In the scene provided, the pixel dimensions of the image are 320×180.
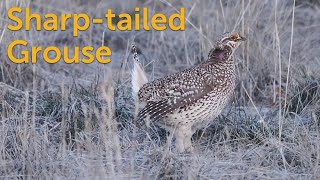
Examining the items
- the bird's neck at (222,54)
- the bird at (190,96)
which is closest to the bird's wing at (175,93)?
the bird at (190,96)

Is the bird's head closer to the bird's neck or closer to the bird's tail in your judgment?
the bird's neck

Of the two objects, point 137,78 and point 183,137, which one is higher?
point 137,78

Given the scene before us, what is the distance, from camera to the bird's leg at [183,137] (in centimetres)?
510

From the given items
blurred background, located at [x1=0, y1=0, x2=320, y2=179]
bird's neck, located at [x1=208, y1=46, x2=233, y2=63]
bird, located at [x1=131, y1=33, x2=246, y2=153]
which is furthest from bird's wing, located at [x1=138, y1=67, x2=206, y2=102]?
blurred background, located at [x1=0, y1=0, x2=320, y2=179]

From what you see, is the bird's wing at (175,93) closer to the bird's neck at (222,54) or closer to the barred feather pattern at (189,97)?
the barred feather pattern at (189,97)

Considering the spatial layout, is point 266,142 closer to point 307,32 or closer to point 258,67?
point 258,67

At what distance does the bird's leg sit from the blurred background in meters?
0.10

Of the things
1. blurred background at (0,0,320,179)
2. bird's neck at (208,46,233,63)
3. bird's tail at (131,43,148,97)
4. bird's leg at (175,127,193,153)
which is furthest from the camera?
bird's tail at (131,43,148,97)

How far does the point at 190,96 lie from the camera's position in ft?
16.3

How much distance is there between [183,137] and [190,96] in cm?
36

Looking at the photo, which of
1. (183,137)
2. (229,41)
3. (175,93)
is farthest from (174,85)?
(229,41)

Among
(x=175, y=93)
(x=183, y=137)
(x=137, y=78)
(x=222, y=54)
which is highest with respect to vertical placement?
(x=222, y=54)

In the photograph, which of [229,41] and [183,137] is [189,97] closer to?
[183,137]

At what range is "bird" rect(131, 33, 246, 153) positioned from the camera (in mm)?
4973
